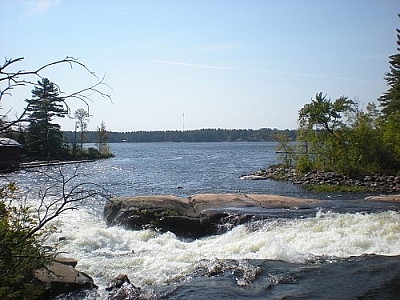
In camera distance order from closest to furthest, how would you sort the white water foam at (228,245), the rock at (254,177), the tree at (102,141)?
1. the white water foam at (228,245)
2. the rock at (254,177)
3. the tree at (102,141)

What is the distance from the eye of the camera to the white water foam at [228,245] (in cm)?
1125

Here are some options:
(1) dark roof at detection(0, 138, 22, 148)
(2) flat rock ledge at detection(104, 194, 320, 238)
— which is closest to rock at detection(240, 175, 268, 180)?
(2) flat rock ledge at detection(104, 194, 320, 238)

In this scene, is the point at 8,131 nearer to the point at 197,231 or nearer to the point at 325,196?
the point at 197,231

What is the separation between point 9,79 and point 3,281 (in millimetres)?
2630

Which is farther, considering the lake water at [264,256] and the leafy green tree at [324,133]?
the leafy green tree at [324,133]

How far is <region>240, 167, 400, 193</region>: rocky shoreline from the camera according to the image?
96.5ft

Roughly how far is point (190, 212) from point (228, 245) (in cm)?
374

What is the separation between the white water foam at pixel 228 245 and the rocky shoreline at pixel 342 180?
14538 mm

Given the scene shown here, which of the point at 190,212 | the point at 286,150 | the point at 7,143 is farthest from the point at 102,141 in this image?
the point at 7,143

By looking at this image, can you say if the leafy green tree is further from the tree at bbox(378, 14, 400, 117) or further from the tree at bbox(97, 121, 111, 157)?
the tree at bbox(97, 121, 111, 157)

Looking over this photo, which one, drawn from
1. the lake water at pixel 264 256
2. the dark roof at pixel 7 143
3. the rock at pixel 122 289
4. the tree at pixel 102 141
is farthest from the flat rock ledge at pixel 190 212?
the tree at pixel 102 141

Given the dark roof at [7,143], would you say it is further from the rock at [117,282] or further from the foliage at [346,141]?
the foliage at [346,141]

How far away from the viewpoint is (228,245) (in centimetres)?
1356

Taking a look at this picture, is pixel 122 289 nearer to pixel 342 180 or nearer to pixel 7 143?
pixel 7 143
